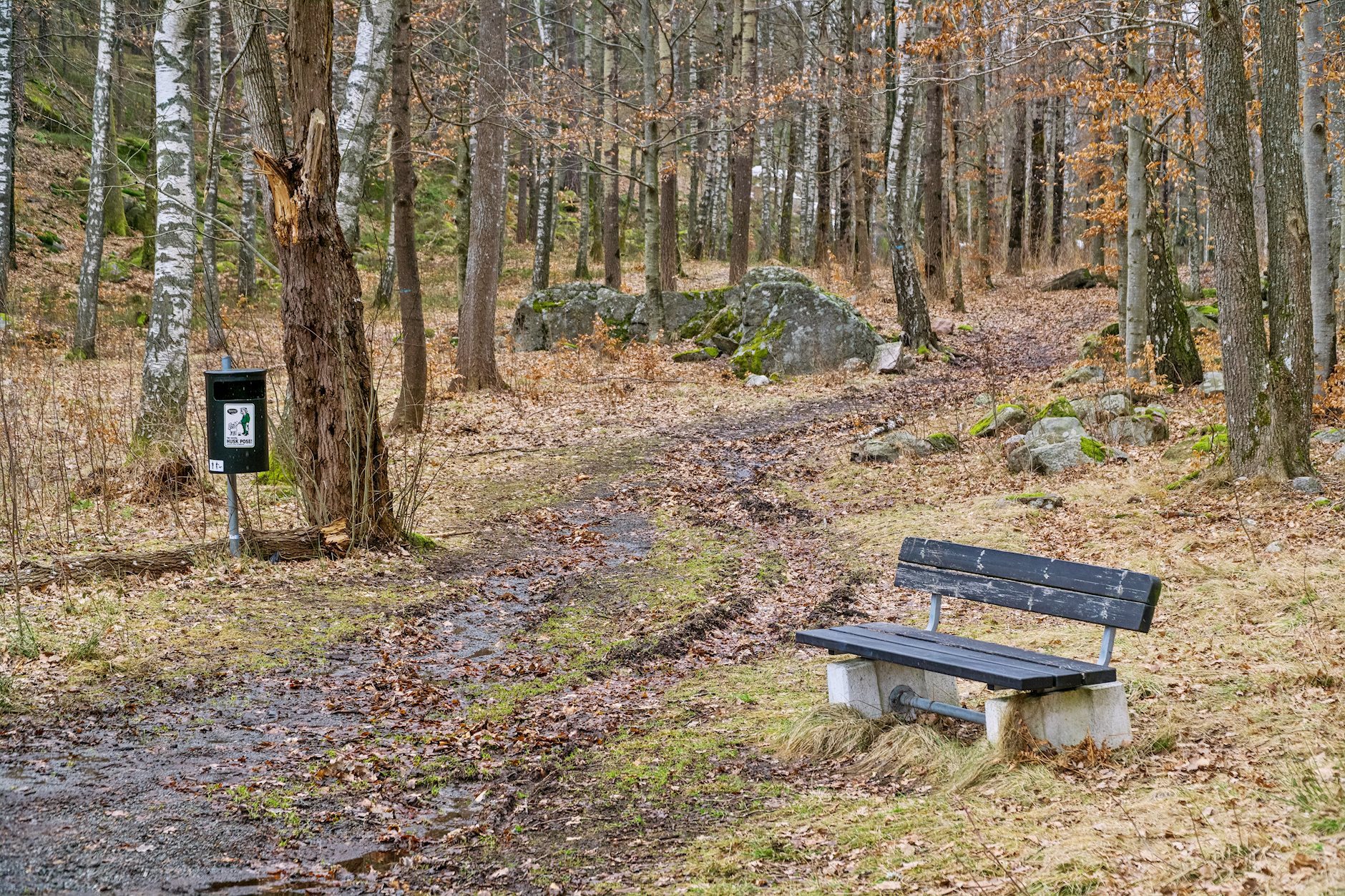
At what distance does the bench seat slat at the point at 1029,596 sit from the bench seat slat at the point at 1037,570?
1.0 inches

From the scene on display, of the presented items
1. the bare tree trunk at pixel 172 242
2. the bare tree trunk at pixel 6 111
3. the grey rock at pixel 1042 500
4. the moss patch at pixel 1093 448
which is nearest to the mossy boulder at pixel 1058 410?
the moss patch at pixel 1093 448

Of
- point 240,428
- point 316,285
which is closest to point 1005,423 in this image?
point 316,285

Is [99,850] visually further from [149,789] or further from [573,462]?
[573,462]

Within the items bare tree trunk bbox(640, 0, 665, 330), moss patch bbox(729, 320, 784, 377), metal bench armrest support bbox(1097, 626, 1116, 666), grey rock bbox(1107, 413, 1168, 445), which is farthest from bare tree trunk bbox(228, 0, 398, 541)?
bare tree trunk bbox(640, 0, 665, 330)

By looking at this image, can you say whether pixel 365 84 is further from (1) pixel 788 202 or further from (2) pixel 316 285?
(1) pixel 788 202

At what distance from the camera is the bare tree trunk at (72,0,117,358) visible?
16.8 m

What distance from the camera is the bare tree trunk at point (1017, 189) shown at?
29.3 m

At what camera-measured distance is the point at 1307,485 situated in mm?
8570

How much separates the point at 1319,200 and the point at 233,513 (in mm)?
10696

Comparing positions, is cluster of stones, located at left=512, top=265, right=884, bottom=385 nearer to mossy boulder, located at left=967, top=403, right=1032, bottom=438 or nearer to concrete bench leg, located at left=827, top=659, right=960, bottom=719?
mossy boulder, located at left=967, top=403, right=1032, bottom=438

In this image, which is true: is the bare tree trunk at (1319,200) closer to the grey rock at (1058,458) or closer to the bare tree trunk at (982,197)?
the grey rock at (1058,458)

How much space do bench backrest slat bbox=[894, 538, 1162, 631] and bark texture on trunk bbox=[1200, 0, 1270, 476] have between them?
15.5ft

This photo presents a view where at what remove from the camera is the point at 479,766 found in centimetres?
499

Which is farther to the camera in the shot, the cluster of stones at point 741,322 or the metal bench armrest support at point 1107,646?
the cluster of stones at point 741,322
